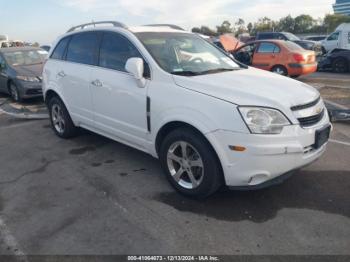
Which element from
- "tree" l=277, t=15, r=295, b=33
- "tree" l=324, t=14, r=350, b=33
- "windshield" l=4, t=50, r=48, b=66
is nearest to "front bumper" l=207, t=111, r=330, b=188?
"windshield" l=4, t=50, r=48, b=66

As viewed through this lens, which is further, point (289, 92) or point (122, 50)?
point (122, 50)

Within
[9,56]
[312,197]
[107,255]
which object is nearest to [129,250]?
[107,255]

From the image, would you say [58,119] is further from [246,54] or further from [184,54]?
[246,54]

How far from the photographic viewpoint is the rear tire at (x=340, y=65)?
47.3 feet

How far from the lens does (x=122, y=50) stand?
4363mm

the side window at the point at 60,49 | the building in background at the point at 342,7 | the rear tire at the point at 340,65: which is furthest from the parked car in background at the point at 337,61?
the building in background at the point at 342,7

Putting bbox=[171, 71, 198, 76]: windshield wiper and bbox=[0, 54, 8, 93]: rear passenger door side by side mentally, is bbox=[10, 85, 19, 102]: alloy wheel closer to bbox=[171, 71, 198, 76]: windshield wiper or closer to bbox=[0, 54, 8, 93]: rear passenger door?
bbox=[0, 54, 8, 93]: rear passenger door

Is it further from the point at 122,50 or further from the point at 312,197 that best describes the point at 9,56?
the point at 312,197

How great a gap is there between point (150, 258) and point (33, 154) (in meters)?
3.33

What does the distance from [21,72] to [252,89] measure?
8.12 m

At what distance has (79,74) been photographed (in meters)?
5.00

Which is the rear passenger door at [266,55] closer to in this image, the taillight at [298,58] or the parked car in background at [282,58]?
the parked car in background at [282,58]

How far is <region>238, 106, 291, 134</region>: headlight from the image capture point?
3121 mm

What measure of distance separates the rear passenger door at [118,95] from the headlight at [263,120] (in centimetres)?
128
